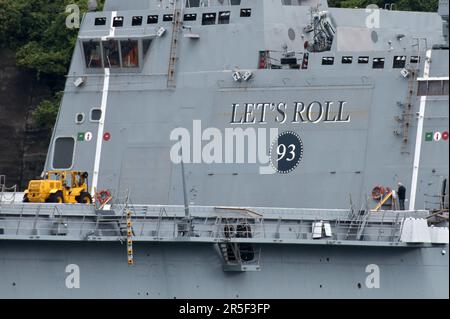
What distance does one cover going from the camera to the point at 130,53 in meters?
53.4

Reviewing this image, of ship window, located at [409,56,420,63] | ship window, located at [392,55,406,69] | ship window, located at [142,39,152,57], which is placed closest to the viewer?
ship window, located at [409,56,420,63]

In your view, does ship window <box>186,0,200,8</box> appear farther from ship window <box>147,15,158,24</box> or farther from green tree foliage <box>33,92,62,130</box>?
green tree foliage <box>33,92,62,130</box>

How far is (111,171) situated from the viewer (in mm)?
52875

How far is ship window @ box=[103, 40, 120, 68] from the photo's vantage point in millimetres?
53688

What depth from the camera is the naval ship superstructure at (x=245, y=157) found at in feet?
156

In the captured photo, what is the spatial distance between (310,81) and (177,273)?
6.75 meters

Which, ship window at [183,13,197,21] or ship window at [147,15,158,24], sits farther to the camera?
ship window at [147,15,158,24]

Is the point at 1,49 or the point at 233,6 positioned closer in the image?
the point at 233,6

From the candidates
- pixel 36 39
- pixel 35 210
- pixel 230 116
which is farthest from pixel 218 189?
pixel 36 39

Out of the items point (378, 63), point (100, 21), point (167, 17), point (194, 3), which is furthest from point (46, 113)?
point (378, 63)

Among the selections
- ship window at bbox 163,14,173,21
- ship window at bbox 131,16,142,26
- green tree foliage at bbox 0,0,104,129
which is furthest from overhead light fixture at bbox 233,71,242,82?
green tree foliage at bbox 0,0,104,129

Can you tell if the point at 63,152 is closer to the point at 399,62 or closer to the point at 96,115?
the point at 96,115

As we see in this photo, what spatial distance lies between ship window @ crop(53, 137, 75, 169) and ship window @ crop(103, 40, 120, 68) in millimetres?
2581

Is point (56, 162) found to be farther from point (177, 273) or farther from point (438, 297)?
point (438, 297)
